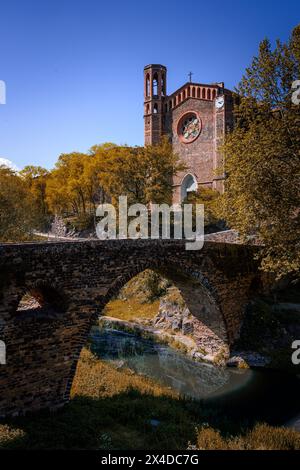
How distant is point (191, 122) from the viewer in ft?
139

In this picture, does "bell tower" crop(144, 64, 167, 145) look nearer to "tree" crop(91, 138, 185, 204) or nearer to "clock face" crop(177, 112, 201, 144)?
"clock face" crop(177, 112, 201, 144)

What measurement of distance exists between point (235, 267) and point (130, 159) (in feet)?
50.0

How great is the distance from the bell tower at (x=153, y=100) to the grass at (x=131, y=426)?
34.6 meters

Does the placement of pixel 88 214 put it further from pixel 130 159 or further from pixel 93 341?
pixel 93 341

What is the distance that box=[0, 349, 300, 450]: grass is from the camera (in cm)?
1114

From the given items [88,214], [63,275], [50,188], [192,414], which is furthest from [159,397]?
[50,188]

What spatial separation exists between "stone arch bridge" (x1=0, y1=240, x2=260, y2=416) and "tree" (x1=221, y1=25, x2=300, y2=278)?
4895 mm

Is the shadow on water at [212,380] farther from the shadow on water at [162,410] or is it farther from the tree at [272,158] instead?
the tree at [272,158]

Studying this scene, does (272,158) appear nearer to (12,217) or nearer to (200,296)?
(200,296)

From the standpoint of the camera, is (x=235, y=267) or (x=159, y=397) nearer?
(x=159, y=397)

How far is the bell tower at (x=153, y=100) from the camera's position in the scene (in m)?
44.6

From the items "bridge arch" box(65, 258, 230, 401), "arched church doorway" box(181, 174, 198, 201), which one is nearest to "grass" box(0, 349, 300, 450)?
"bridge arch" box(65, 258, 230, 401)

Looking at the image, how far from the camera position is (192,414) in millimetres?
14289
